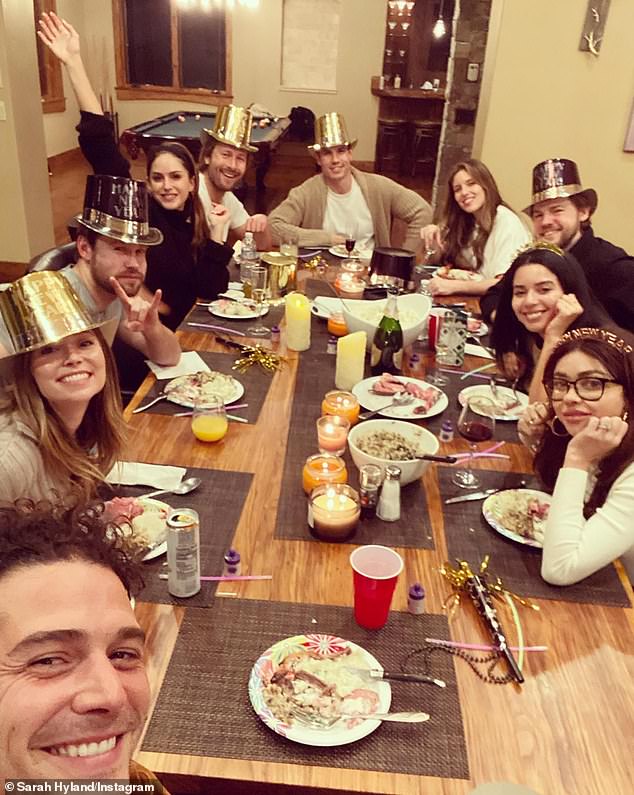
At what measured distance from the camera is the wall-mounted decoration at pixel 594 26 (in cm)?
392

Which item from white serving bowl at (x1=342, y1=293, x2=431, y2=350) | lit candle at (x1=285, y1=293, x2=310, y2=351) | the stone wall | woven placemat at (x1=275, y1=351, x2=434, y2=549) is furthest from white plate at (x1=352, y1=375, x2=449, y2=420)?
the stone wall

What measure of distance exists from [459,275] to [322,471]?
199 cm

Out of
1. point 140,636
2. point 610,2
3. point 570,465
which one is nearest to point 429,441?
point 570,465

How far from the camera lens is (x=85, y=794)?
2.24 feet

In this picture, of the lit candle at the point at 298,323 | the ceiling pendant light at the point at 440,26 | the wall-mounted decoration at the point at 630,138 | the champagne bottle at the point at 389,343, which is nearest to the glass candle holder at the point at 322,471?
the champagne bottle at the point at 389,343

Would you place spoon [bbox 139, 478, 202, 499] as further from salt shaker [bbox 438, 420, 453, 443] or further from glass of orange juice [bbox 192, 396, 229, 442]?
salt shaker [bbox 438, 420, 453, 443]

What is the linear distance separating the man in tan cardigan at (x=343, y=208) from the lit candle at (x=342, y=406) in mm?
1916

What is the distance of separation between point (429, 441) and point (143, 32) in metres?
9.81

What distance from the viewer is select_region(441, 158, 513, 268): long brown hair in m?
3.29

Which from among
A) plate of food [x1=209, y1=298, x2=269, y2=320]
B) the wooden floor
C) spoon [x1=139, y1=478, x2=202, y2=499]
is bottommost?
the wooden floor

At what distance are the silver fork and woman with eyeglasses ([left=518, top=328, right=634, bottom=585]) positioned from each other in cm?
45

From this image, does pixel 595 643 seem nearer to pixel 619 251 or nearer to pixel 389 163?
pixel 619 251

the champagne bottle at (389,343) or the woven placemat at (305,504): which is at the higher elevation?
the champagne bottle at (389,343)

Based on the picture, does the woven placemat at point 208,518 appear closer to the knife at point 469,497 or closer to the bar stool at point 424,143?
the knife at point 469,497
